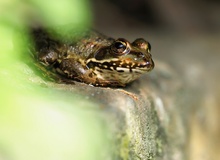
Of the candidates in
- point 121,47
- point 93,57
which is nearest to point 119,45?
point 121,47

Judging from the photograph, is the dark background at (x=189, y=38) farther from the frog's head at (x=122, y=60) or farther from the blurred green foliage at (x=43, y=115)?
the blurred green foliage at (x=43, y=115)

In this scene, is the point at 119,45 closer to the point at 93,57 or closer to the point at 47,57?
the point at 93,57

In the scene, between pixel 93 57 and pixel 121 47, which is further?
pixel 93 57

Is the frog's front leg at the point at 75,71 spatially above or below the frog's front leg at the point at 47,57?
below

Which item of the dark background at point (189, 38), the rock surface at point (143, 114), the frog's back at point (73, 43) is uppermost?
the dark background at point (189, 38)

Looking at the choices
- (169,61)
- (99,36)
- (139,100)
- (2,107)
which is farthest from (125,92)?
(169,61)

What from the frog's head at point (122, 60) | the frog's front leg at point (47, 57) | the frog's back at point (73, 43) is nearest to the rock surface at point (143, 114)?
the frog's head at point (122, 60)

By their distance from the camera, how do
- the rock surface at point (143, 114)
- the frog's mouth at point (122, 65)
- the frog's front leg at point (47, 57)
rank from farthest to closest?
1. the frog's front leg at point (47, 57)
2. the frog's mouth at point (122, 65)
3. the rock surface at point (143, 114)

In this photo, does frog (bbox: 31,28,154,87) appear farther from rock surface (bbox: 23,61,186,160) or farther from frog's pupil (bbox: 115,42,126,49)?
rock surface (bbox: 23,61,186,160)
